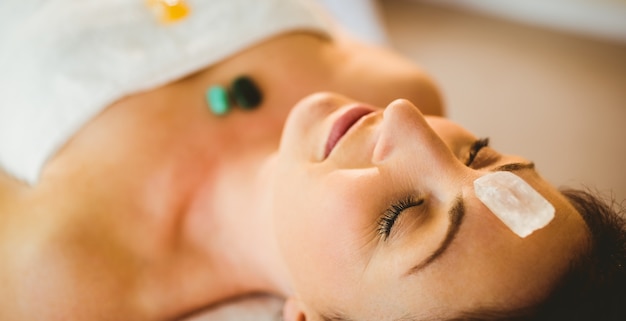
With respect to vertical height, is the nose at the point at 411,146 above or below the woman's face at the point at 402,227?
above

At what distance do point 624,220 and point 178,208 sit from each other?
2.43ft

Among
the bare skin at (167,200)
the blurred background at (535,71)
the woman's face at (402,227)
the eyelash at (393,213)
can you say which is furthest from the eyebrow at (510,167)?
the blurred background at (535,71)

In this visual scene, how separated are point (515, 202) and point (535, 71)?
173 cm

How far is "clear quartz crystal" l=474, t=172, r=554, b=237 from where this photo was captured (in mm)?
654

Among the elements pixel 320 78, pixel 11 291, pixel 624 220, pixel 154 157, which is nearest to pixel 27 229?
pixel 11 291

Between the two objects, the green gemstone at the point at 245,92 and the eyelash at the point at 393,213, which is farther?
the green gemstone at the point at 245,92

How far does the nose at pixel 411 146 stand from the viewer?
71cm

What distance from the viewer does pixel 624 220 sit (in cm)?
79

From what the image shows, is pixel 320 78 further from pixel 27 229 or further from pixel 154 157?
pixel 27 229

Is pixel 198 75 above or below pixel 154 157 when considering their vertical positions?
above

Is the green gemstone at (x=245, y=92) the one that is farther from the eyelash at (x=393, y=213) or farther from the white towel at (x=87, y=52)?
the eyelash at (x=393, y=213)

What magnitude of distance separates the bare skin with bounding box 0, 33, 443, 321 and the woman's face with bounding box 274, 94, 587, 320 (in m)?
0.13

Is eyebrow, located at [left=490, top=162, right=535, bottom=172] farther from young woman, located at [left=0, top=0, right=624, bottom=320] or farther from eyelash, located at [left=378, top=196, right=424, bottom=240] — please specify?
eyelash, located at [left=378, top=196, right=424, bottom=240]

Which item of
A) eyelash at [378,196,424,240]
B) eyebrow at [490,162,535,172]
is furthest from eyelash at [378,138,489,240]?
eyebrow at [490,162,535,172]
